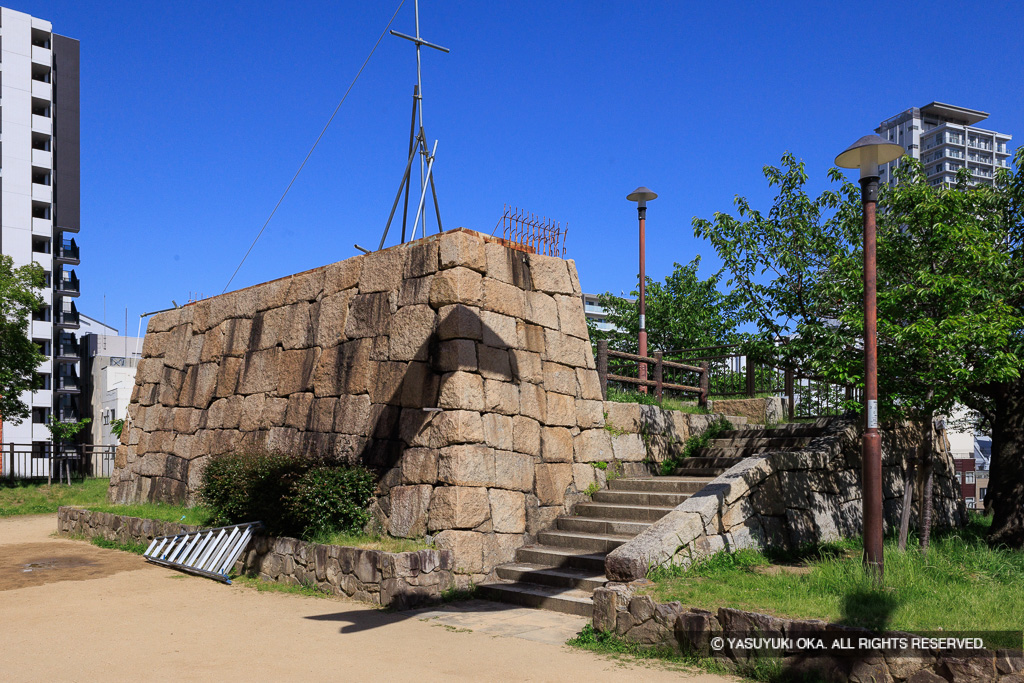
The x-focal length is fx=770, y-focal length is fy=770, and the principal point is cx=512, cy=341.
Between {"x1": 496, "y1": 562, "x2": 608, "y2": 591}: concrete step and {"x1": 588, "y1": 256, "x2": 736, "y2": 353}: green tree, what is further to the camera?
{"x1": 588, "y1": 256, "x2": 736, "y2": 353}: green tree

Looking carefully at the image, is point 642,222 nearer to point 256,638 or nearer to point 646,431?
point 646,431

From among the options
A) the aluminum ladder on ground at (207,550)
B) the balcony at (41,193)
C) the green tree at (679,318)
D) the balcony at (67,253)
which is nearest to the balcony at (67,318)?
the balcony at (67,253)

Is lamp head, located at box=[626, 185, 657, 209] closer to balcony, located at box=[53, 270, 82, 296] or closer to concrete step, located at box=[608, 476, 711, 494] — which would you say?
concrete step, located at box=[608, 476, 711, 494]

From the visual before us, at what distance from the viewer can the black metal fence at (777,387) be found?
464 inches

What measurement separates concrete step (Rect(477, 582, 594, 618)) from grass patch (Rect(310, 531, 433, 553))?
85 centimetres

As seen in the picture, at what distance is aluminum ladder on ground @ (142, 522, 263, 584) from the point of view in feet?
30.5

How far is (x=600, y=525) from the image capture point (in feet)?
29.4

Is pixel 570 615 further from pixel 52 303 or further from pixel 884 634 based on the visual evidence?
Answer: pixel 52 303

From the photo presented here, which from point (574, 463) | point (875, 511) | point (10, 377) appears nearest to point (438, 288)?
point (574, 463)

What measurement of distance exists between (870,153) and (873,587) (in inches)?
140

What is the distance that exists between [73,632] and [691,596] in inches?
210

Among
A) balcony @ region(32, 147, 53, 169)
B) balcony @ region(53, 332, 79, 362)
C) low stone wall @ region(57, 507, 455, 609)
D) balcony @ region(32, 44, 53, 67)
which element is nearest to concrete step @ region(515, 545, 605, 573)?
low stone wall @ region(57, 507, 455, 609)

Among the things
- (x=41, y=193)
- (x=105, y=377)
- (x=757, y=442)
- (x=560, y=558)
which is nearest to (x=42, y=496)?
(x=560, y=558)

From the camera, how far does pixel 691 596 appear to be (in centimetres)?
609
